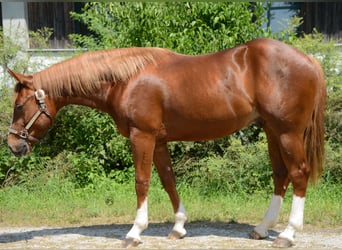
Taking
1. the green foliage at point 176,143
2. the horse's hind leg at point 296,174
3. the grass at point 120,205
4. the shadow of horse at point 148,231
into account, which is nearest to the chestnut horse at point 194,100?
the horse's hind leg at point 296,174

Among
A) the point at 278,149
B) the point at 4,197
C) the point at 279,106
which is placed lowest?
the point at 4,197

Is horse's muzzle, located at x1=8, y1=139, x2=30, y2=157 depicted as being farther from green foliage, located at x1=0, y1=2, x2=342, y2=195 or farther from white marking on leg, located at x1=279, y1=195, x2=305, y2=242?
white marking on leg, located at x1=279, y1=195, x2=305, y2=242

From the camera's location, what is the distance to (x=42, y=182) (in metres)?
7.27

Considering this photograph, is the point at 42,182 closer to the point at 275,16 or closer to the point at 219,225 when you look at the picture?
the point at 219,225

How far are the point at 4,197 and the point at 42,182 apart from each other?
23.9 inches

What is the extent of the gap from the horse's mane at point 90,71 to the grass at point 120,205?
1.82m

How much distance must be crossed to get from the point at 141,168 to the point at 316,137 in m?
1.77

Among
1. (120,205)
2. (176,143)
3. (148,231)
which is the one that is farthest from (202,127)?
(176,143)

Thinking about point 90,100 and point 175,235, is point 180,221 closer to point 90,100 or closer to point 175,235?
point 175,235

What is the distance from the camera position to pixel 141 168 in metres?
4.52

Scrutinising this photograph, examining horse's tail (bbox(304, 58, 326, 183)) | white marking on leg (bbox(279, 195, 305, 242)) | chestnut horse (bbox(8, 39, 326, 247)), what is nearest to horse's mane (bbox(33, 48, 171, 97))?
chestnut horse (bbox(8, 39, 326, 247))

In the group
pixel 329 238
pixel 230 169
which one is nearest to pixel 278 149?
pixel 329 238

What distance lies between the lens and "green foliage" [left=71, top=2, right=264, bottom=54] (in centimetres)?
725

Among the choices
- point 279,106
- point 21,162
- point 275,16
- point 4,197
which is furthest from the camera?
point 275,16
